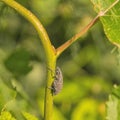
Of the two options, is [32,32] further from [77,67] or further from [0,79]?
[0,79]

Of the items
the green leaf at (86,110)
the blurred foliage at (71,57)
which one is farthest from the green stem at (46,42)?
the green leaf at (86,110)

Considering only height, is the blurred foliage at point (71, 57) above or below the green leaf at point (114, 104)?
below

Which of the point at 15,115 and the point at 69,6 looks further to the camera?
the point at 69,6

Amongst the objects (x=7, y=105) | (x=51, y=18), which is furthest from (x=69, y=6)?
(x=7, y=105)

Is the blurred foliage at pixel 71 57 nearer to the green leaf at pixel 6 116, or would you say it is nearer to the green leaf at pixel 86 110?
the green leaf at pixel 86 110

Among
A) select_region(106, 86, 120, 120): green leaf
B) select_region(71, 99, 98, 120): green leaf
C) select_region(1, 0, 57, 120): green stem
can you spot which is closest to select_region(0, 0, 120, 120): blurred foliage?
select_region(71, 99, 98, 120): green leaf

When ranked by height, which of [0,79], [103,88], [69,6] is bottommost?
[103,88]

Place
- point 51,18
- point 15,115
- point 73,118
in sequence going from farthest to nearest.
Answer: point 51,18, point 73,118, point 15,115
